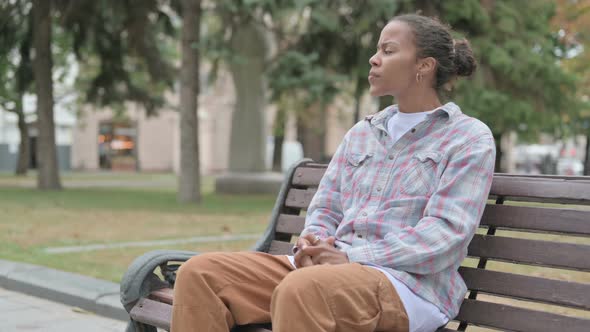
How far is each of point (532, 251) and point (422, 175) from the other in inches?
18.4

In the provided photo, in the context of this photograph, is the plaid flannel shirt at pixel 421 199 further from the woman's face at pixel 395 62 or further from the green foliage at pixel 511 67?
the green foliage at pixel 511 67

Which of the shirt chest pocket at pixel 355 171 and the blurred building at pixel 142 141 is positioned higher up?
the shirt chest pocket at pixel 355 171

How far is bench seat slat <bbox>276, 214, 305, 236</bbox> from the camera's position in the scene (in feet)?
12.8

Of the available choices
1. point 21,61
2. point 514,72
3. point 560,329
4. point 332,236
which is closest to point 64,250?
point 332,236

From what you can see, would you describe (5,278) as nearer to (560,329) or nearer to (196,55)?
(560,329)

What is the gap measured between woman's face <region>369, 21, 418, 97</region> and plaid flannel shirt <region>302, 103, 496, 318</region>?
158 millimetres

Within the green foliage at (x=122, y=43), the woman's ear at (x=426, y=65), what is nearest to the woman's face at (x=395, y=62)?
the woman's ear at (x=426, y=65)

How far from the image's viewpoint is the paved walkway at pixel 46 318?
526 cm

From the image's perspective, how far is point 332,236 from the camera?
3266mm

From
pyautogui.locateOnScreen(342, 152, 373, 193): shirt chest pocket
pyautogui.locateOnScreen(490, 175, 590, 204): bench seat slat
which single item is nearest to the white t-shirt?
Answer: pyautogui.locateOnScreen(342, 152, 373, 193): shirt chest pocket

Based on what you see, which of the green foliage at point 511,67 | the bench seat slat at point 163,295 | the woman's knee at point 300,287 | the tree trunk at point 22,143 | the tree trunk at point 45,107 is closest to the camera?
the woman's knee at point 300,287

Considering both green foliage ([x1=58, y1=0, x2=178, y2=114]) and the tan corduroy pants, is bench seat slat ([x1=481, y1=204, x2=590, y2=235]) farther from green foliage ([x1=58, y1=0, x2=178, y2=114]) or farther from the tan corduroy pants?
green foliage ([x1=58, y1=0, x2=178, y2=114])

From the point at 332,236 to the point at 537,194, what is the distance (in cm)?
76

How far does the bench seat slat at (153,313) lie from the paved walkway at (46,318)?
6.33 ft
